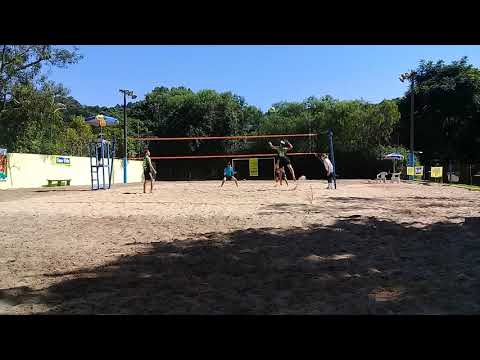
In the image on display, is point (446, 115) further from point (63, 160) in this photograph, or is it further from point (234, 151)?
point (63, 160)

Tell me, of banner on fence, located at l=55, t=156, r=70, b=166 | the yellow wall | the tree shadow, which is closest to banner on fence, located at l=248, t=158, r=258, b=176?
the yellow wall

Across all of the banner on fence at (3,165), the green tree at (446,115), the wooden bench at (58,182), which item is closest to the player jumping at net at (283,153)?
the banner on fence at (3,165)

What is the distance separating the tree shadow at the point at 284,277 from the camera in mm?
3277

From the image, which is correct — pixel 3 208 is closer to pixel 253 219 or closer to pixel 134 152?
pixel 253 219

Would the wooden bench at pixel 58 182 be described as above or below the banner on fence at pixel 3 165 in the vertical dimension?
below

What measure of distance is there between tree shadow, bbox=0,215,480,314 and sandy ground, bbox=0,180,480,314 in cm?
1

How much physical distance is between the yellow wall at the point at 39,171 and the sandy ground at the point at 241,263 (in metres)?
11.9

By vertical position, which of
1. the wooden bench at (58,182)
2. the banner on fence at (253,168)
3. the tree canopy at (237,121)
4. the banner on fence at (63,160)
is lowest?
the wooden bench at (58,182)

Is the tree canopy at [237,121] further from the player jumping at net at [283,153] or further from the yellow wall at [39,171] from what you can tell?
the player jumping at net at [283,153]

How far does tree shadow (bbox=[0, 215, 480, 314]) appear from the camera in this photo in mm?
3277

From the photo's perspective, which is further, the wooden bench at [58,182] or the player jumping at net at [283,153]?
the wooden bench at [58,182]

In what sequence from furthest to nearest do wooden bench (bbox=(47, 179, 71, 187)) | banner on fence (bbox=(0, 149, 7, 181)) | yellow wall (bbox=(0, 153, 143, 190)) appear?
wooden bench (bbox=(47, 179, 71, 187)), yellow wall (bbox=(0, 153, 143, 190)), banner on fence (bbox=(0, 149, 7, 181))

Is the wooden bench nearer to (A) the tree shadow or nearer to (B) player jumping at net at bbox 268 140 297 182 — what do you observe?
(B) player jumping at net at bbox 268 140 297 182
